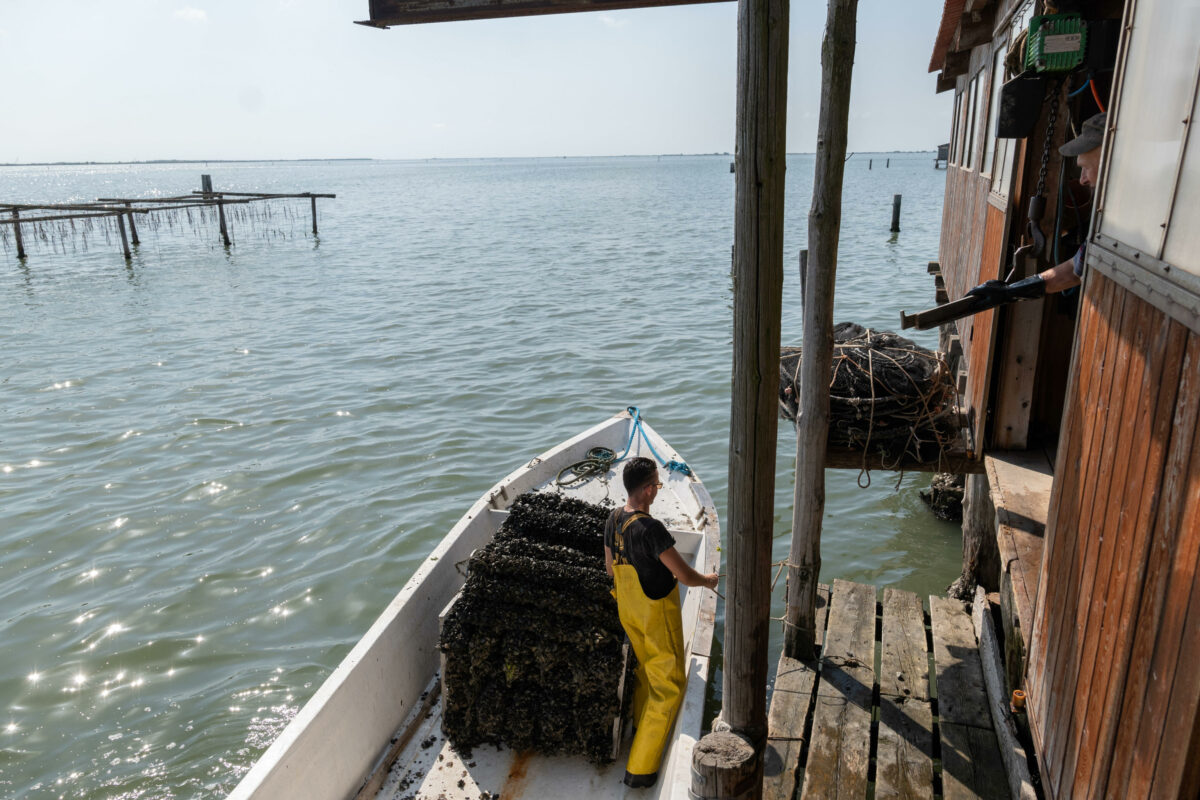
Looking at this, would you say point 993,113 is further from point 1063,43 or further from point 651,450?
point 651,450

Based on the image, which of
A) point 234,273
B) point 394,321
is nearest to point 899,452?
point 394,321

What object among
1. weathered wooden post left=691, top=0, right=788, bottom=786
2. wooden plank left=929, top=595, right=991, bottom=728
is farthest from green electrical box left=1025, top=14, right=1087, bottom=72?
wooden plank left=929, top=595, right=991, bottom=728

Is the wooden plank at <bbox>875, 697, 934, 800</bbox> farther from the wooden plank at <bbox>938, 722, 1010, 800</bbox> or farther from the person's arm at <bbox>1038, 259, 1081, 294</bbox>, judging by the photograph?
the person's arm at <bbox>1038, 259, 1081, 294</bbox>

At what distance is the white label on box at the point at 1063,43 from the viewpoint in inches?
164

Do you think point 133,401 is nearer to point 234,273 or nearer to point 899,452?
point 899,452

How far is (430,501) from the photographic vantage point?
10.0m

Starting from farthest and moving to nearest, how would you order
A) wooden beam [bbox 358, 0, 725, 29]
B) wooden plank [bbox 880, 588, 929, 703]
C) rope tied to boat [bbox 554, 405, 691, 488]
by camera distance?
rope tied to boat [bbox 554, 405, 691, 488] < wooden plank [bbox 880, 588, 929, 703] < wooden beam [bbox 358, 0, 725, 29]

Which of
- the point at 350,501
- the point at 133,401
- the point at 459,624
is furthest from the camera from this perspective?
the point at 133,401

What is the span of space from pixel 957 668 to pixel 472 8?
5045mm

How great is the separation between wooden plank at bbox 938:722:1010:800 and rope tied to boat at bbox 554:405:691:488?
3.50 meters

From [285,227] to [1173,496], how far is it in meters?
53.3

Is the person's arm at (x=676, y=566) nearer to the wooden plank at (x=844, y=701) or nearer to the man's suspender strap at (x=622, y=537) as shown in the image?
the man's suspender strap at (x=622, y=537)

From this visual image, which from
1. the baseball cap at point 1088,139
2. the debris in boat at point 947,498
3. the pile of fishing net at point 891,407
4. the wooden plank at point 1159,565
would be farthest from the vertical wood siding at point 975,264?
the wooden plank at point 1159,565

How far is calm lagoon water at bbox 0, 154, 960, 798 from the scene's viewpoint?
679 centimetres
